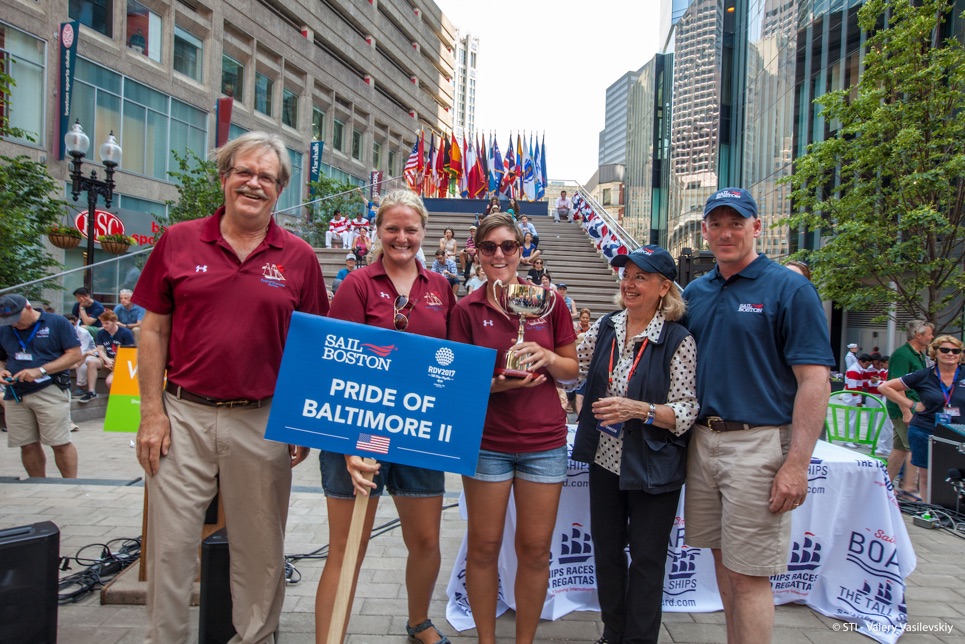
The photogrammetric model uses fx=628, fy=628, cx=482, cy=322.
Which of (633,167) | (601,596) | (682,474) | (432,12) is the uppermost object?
(432,12)

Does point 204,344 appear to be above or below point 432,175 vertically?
below

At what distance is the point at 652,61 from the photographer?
189 ft

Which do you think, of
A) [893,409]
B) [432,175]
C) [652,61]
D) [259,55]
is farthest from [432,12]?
[893,409]

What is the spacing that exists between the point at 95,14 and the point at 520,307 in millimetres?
25207

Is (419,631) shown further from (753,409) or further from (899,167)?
(899,167)

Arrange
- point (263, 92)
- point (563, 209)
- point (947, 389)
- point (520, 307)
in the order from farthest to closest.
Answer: point (263, 92) < point (563, 209) < point (947, 389) < point (520, 307)

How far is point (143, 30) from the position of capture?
24.0 m

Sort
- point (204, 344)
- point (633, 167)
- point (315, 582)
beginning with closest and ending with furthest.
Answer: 1. point (204, 344)
2. point (315, 582)
3. point (633, 167)

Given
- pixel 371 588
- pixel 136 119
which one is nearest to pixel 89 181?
pixel 371 588

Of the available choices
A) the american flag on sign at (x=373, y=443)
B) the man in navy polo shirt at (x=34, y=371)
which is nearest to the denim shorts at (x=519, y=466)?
the american flag on sign at (x=373, y=443)

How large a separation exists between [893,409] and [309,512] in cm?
658

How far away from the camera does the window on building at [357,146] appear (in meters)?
45.0

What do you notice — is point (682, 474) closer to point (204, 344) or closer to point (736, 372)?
point (736, 372)

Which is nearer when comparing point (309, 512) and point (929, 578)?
point (929, 578)
